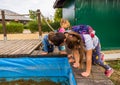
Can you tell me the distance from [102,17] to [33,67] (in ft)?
15.5

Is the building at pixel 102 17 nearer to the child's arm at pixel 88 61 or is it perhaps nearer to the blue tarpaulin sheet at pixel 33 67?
the blue tarpaulin sheet at pixel 33 67

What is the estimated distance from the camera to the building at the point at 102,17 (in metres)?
8.68

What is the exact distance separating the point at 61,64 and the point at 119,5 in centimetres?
502

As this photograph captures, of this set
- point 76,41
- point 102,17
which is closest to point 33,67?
point 76,41

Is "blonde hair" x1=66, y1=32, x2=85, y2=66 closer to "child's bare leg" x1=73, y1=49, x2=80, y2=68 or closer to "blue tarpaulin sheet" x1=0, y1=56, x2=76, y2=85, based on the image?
"child's bare leg" x1=73, y1=49, x2=80, y2=68

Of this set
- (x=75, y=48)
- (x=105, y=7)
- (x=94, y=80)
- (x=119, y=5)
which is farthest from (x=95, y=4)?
(x=94, y=80)

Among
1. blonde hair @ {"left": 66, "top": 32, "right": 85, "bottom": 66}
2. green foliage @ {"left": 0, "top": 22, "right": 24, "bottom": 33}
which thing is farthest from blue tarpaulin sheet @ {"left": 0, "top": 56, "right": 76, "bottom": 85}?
green foliage @ {"left": 0, "top": 22, "right": 24, "bottom": 33}

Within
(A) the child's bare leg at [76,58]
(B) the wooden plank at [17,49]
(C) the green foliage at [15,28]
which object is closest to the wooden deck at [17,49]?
(B) the wooden plank at [17,49]

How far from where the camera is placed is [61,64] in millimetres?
4879

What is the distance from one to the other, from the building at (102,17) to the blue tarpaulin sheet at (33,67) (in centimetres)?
→ 397

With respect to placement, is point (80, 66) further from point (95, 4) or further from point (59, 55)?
point (95, 4)

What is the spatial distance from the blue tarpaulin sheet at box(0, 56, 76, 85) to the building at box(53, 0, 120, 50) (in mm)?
3971

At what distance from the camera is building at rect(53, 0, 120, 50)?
28.5 feet

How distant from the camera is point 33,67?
16.5 feet
